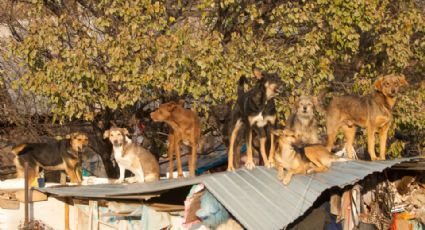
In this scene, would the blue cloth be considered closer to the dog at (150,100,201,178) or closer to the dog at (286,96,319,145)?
the dog at (286,96,319,145)

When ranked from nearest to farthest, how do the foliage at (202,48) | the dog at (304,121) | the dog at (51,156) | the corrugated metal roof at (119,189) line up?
the corrugated metal roof at (119,189) < the dog at (304,121) < the foliage at (202,48) < the dog at (51,156)

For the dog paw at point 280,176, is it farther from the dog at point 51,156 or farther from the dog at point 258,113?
the dog at point 51,156

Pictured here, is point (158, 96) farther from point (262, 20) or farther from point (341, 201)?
point (341, 201)

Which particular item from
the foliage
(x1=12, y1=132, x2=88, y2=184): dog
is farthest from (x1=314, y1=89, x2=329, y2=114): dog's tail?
(x1=12, y1=132, x2=88, y2=184): dog

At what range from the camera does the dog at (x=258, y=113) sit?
1066cm

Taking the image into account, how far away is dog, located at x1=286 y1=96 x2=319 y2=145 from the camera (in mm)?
11195

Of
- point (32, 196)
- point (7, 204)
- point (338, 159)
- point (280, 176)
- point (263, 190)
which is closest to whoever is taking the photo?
point (263, 190)

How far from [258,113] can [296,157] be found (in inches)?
33.7

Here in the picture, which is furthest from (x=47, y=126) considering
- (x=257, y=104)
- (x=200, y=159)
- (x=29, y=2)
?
(x=257, y=104)

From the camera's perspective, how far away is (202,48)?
11.7 m

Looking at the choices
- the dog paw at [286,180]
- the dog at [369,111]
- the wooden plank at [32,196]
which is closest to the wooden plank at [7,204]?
the wooden plank at [32,196]

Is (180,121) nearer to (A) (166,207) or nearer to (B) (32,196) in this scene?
(A) (166,207)

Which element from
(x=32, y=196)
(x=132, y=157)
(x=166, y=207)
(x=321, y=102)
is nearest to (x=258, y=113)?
(x=166, y=207)

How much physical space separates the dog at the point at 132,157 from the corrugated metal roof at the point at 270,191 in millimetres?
2221
